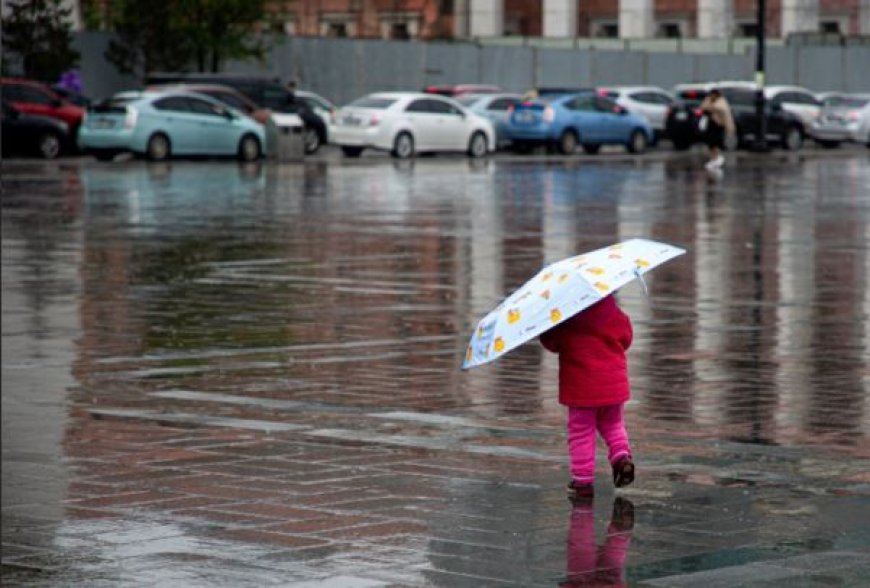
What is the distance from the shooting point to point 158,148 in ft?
148

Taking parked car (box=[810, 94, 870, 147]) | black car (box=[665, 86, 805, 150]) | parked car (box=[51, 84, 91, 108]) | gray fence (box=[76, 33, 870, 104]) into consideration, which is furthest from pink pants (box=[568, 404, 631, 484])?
gray fence (box=[76, 33, 870, 104])

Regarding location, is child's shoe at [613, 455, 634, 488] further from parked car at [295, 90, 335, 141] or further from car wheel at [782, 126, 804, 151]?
car wheel at [782, 126, 804, 151]

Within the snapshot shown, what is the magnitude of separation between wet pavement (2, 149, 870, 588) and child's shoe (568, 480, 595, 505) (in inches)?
2.9

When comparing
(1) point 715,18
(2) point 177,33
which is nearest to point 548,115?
(2) point 177,33

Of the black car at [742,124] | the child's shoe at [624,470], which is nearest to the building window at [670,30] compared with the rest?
the black car at [742,124]

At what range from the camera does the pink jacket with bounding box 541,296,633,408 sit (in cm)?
928

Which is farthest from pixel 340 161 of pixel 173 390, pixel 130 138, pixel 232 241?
pixel 173 390

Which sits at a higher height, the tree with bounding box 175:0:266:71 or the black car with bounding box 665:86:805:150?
the tree with bounding box 175:0:266:71

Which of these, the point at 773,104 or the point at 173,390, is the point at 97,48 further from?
the point at 173,390

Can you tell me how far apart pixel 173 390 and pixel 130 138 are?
3224 cm

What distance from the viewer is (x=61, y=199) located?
1242 inches

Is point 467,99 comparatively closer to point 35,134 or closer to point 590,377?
point 35,134

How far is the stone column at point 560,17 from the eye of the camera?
269ft

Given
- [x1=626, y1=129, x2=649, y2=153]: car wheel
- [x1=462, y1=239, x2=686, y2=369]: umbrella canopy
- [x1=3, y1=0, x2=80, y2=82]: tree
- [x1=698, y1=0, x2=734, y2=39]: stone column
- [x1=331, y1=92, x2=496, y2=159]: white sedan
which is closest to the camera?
[x1=462, y1=239, x2=686, y2=369]: umbrella canopy
